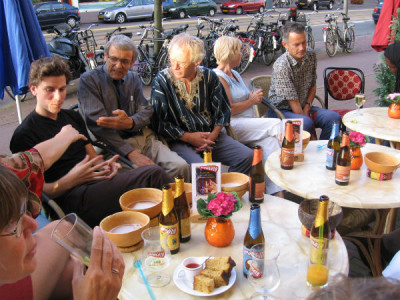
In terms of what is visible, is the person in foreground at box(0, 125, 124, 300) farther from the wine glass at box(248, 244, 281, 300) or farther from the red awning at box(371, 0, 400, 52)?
the red awning at box(371, 0, 400, 52)

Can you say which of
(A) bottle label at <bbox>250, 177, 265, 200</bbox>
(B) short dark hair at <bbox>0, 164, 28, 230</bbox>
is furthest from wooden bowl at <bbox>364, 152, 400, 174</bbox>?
(B) short dark hair at <bbox>0, 164, 28, 230</bbox>

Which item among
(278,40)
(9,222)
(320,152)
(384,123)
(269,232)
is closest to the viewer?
(9,222)

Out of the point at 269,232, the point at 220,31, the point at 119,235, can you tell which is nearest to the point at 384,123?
the point at 269,232

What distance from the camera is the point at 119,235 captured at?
1818 millimetres

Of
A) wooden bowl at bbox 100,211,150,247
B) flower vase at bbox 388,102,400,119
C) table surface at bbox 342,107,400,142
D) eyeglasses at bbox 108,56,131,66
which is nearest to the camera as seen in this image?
wooden bowl at bbox 100,211,150,247

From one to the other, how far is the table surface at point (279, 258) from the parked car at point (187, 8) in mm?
21082

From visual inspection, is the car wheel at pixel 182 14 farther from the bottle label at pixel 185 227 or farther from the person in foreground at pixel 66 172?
the bottle label at pixel 185 227

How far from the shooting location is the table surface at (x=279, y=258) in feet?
5.29

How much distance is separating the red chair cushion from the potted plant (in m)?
3.59

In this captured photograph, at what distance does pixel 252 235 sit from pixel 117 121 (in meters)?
1.84

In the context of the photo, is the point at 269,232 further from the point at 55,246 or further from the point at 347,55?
the point at 347,55

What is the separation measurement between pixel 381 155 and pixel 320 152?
1.58 feet

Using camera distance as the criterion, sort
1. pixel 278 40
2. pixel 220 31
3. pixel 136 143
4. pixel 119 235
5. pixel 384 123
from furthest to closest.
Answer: pixel 278 40 → pixel 220 31 → pixel 384 123 → pixel 136 143 → pixel 119 235

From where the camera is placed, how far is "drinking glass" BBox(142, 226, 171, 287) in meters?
1.73
